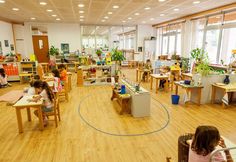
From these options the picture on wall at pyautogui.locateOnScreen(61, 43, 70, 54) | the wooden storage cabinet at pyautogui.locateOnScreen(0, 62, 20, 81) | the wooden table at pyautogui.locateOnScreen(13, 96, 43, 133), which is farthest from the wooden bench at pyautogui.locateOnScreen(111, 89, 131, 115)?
the picture on wall at pyautogui.locateOnScreen(61, 43, 70, 54)

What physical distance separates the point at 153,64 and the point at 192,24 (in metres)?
2.71

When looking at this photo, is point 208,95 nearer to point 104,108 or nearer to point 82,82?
point 104,108

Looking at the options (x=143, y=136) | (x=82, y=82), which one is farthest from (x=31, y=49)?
(x=143, y=136)

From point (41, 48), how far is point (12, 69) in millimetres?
4011

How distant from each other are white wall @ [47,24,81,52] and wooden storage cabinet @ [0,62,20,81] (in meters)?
3.91

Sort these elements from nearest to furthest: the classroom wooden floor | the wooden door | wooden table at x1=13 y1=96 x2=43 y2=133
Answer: the classroom wooden floor < wooden table at x1=13 y1=96 x2=43 y2=133 < the wooden door

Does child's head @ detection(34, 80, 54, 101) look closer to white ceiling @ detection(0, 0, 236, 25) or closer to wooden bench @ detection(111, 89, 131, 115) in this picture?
wooden bench @ detection(111, 89, 131, 115)

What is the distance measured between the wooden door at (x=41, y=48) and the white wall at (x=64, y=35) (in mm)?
518

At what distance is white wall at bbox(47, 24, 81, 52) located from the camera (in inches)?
437

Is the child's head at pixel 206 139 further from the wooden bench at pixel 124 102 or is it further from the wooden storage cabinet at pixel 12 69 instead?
the wooden storage cabinet at pixel 12 69

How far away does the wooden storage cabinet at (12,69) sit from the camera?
7.65 m

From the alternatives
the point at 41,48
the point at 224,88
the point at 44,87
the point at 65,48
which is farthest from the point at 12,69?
the point at 224,88

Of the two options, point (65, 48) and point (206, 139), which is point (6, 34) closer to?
point (65, 48)

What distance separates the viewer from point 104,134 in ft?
11.2
